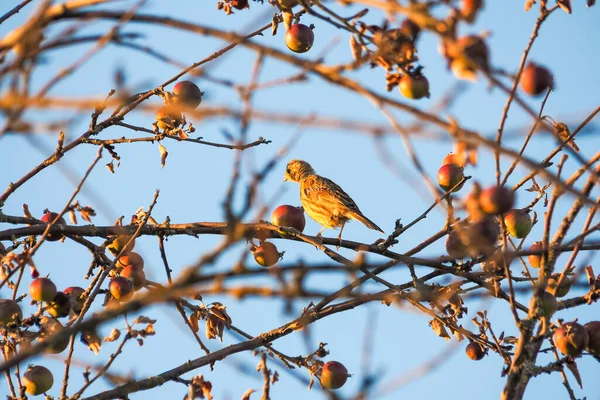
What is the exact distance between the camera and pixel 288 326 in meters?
4.68

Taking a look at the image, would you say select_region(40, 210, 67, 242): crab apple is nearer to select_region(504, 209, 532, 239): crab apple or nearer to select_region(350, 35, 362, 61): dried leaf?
select_region(350, 35, 362, 61): dried leaf

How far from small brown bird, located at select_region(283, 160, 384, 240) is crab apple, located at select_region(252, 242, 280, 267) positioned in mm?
3535

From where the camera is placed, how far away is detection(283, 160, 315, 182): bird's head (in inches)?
444

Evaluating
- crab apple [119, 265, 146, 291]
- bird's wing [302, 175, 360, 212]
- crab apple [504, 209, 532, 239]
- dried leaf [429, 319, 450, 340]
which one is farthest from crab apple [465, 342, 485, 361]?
bird's wing [302, 175, 360, 212]

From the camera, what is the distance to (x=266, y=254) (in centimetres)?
471

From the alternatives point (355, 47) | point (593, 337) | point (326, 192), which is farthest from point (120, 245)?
point (326, 192)

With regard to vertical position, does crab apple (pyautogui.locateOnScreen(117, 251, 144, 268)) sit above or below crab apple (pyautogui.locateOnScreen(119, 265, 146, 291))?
above

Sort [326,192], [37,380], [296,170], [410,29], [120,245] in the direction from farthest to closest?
[296,170] < [326,192] < [120,245] < [37,380] < [410,29]

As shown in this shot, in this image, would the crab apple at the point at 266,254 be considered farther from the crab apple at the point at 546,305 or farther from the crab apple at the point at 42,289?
the crab apple at the point at 546,305

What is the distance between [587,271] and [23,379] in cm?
316

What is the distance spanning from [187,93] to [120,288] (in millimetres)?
1206

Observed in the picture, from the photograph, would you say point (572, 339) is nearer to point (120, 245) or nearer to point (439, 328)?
point (439, 328)

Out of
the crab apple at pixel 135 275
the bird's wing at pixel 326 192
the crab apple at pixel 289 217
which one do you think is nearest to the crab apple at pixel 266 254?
the crab apple at pixel 289 217

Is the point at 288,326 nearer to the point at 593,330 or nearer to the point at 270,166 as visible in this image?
the point at 593,330
